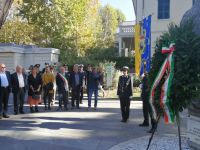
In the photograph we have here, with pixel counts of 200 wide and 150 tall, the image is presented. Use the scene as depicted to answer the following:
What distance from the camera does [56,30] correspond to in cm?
3397

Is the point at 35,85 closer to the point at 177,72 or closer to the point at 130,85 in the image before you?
the point at 130,85

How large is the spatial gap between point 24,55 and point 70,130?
46.7 ft

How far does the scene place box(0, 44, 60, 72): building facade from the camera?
926 inches

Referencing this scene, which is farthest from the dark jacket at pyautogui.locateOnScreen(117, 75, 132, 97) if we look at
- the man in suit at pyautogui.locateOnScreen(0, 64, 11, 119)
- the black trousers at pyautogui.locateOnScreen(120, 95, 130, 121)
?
the man in suit at pyautogui.locateOnScreen(0, 64, 11, 119)

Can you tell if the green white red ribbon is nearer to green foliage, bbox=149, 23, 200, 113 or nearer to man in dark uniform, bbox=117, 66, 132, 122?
green foliage, bbox=149, 23, 200, 113

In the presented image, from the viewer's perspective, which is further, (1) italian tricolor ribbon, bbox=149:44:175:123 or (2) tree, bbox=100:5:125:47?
(2) tree, bbox=100:5:125:47

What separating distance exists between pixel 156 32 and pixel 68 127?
23.8 m

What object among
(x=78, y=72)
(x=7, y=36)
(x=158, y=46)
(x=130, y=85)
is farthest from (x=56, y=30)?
(x=158, y=46)

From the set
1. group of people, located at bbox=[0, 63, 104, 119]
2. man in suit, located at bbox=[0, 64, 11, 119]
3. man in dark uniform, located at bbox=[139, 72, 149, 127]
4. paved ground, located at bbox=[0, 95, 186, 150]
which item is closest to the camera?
paved ground, located at bbox=[0, 95, 186, 150]

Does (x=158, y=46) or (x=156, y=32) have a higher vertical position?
(x=156, y=32)

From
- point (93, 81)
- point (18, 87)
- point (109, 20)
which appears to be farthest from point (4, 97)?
point (109, 20)

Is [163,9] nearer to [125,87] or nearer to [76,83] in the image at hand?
[76,83]

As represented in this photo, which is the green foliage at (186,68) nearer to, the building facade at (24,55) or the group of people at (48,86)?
the group of people at (48,86)

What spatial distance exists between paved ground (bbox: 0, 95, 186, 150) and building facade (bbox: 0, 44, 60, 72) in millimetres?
9330
